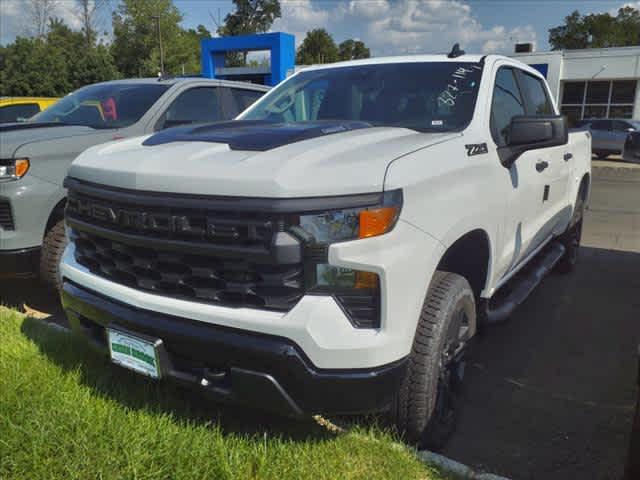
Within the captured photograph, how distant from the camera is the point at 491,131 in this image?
303 centimetres

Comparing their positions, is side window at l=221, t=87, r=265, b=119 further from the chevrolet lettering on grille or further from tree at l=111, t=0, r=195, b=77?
tree at l=111, t=0, r=195, b=77

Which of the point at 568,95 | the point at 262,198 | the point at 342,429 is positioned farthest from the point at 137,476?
the point at 568,95

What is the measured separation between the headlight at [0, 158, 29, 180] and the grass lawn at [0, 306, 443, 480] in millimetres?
1391

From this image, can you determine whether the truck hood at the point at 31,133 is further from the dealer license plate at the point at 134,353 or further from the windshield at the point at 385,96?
the dealer license plate at the point at 134,353

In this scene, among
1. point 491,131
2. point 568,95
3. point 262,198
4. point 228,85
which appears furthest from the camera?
point 568,95

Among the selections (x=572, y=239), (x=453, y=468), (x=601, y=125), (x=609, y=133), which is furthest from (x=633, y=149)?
(x=601, y=125)

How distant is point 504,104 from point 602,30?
212ft

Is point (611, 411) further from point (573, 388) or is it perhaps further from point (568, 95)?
point (568, 95)

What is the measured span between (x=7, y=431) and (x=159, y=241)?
49.0 inches

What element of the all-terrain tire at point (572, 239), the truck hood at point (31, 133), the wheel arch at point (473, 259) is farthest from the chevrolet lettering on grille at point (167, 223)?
the all-terrain tire at point (572, 239)

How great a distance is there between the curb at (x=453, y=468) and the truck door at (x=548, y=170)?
6.56 ft

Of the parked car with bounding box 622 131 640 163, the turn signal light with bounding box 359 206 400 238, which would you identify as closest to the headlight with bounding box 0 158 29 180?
the turn signal light with bounding box 359 206 400 238

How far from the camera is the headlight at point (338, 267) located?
6.41ft

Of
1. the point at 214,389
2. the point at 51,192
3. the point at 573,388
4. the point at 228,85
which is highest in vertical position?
the point at 228,85
